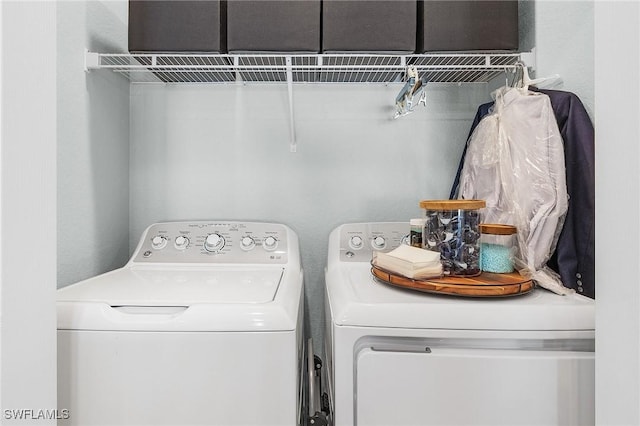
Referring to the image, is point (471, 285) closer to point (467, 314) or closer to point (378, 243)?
point (467, 314)

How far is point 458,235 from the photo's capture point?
1.03 metres

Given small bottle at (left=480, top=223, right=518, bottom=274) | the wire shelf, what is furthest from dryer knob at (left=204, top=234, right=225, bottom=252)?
small bottle at (left=480, top=223, right=518, bottom=274)

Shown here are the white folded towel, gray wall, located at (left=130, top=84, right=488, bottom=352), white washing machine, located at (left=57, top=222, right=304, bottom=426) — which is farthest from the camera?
gray wall, located at (left=130, top=84, right=488, bottom=352)

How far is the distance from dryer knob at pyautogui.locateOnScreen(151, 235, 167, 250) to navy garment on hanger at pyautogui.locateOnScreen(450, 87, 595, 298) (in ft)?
4.50

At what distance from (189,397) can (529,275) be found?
944mm

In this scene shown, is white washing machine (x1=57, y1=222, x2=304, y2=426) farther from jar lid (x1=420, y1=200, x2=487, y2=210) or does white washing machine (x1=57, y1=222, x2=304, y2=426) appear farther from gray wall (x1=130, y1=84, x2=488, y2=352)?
gray wall (x1=130, y1=84, x2=488, y2=352)

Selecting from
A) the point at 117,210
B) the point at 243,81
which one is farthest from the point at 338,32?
the point at 117,210

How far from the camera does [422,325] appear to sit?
841mm

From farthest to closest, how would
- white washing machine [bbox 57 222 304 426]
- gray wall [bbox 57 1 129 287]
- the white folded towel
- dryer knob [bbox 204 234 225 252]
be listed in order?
dryer knob [bbox 204 234 225 252] < gray wall [bbox 57 1 129 287] < the white folded towel < white washing machine [bbox 57 222 304 426]

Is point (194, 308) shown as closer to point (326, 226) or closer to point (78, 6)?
point (326, 226)

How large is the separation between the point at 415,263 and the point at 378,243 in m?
0.48

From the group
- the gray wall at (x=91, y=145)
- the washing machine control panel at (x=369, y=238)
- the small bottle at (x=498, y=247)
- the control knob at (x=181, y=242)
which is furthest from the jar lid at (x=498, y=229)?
the gray wall at (x=91, y=145)

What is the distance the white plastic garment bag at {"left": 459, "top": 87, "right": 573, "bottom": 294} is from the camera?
1051 mm

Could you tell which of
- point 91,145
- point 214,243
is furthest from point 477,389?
point 91,145
